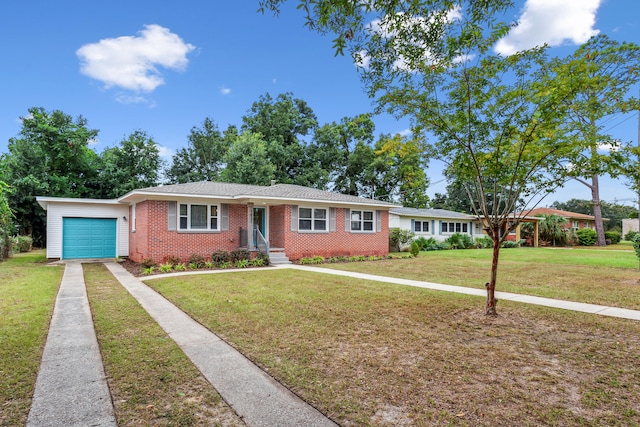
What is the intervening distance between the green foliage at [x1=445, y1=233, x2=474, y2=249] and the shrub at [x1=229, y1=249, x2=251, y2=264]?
17314 millimetres

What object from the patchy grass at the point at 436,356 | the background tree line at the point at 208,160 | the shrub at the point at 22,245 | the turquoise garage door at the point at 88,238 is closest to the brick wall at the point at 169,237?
the turquoise garage door at the point at 88,238

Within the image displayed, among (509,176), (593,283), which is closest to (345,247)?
(593,283)

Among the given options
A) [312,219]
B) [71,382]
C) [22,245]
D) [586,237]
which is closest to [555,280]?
[312,219]

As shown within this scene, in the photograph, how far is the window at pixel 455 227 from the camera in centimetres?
2849

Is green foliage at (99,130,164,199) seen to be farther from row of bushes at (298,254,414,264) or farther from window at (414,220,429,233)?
window at (414,220,429,233)

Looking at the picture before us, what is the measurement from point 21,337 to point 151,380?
2.80 m

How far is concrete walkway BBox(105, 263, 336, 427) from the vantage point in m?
2.92

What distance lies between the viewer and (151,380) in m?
3.65

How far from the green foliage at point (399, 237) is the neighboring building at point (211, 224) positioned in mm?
3941

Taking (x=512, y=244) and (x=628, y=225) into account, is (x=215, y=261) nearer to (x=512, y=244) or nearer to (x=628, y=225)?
(x=512, y=244)

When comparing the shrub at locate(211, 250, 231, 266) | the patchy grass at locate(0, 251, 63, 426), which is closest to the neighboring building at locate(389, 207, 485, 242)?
the shrub at locate(211, 250, 231, 266)

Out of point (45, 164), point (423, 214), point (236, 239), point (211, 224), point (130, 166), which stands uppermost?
point (130, 166)

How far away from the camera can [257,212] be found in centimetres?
1762

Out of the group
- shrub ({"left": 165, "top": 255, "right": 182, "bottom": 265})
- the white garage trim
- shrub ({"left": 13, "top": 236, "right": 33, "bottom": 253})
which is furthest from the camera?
shrub ({"left": 13, "top": 236, "right": 33, "bottom": 253})
